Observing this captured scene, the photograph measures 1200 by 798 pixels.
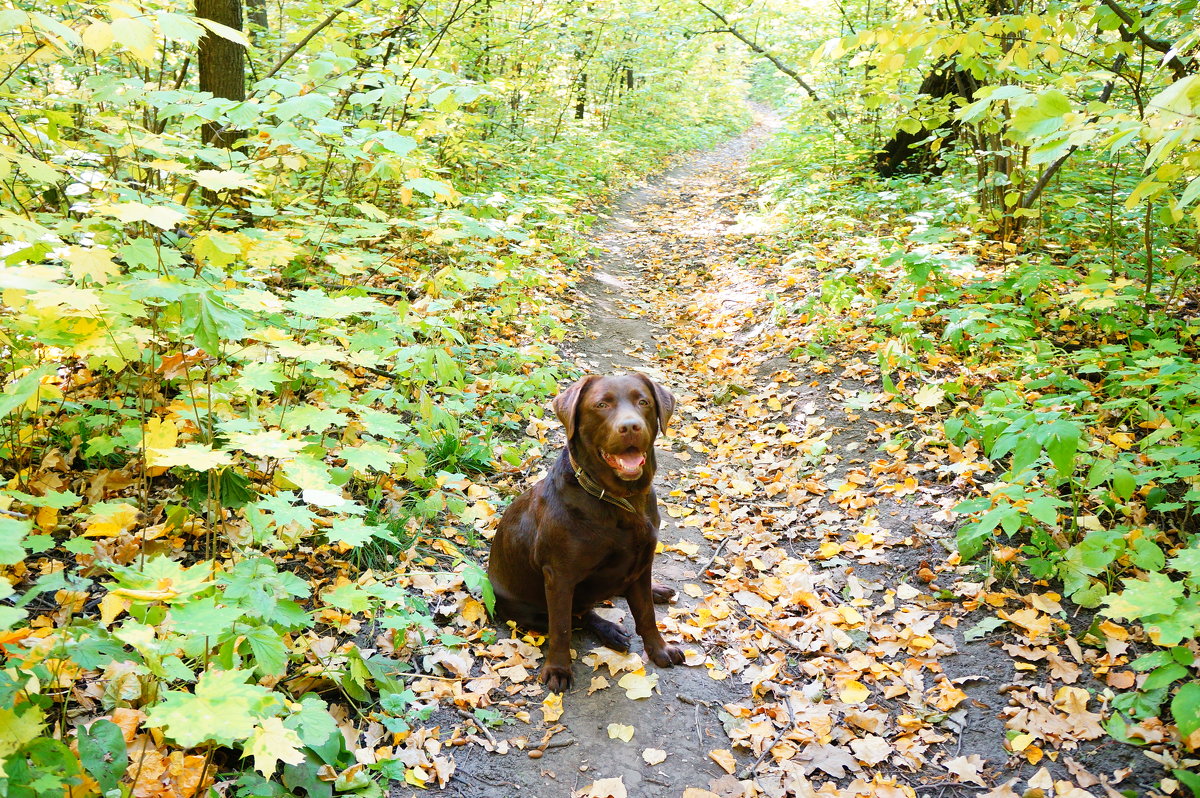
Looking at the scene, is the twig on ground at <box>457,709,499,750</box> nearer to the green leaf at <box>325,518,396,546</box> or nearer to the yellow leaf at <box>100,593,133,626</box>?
the green leaf at <box>325,518,396,546</box>

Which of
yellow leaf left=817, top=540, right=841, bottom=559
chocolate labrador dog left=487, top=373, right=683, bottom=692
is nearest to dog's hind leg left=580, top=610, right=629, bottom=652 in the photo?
chocolate labrador dog left=487, top=373, right=683, bottom=692

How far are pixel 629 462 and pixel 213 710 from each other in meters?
1.93

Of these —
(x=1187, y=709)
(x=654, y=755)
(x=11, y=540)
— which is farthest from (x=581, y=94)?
(x=11, y=540)

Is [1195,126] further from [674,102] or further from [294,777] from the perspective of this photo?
[674,102]

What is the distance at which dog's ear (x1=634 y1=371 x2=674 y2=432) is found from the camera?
12.2 ft

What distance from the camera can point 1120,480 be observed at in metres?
3.39

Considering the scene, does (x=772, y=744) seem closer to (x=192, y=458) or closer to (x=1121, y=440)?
(x=192, y=458)

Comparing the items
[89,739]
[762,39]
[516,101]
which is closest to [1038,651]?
[89,739]

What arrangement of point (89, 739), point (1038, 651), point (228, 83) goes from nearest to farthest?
point (89, 739)
point (1038, 651)
point (228, 83)

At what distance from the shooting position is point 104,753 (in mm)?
2207

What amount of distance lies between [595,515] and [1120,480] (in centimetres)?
252

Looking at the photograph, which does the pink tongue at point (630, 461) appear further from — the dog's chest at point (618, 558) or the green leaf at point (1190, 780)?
the green leaf at point (1190, 780)

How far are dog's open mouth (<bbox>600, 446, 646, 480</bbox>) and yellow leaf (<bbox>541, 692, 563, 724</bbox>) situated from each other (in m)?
1.12

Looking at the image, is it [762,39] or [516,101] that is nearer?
[516,101]
